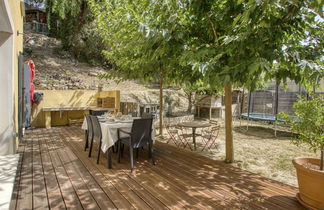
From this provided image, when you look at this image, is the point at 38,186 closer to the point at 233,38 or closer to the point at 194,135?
the point at 194,135

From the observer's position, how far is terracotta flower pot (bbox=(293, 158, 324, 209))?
2326mm

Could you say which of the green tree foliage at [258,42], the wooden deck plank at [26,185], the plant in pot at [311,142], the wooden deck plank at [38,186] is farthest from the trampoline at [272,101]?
the wooden deck plank at [26,185]

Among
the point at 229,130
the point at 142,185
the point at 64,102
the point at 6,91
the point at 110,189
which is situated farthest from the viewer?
the point at 64,102

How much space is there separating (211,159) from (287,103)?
573 centimetres

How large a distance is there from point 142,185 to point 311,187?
2178 millimetres

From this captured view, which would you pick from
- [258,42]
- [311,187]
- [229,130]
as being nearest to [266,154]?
[229,130]

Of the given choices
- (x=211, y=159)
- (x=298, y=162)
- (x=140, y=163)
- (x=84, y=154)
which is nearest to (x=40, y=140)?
(x=84, y=154)

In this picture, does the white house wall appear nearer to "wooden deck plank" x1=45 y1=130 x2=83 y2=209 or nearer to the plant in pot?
"wooden deck plank" x1=45 y1=130 x2=83 y2=209

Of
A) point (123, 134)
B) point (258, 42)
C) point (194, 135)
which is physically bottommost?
point (194, 135)

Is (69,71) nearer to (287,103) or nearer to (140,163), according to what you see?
(140,163)

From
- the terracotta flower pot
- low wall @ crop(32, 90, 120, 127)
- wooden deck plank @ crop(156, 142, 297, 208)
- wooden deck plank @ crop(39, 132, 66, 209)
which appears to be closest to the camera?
the terracotta flower pot

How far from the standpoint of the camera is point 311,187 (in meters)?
2.40

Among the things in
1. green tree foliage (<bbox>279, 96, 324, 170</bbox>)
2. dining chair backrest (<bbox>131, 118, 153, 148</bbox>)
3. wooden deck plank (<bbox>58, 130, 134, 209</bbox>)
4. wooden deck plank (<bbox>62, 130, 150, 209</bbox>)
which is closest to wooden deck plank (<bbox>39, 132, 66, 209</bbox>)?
wooden deck plank (<bbox>58, 130, 134, 209</bbox>)

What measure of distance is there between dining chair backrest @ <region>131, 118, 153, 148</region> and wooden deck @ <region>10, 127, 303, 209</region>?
460 millimetres
